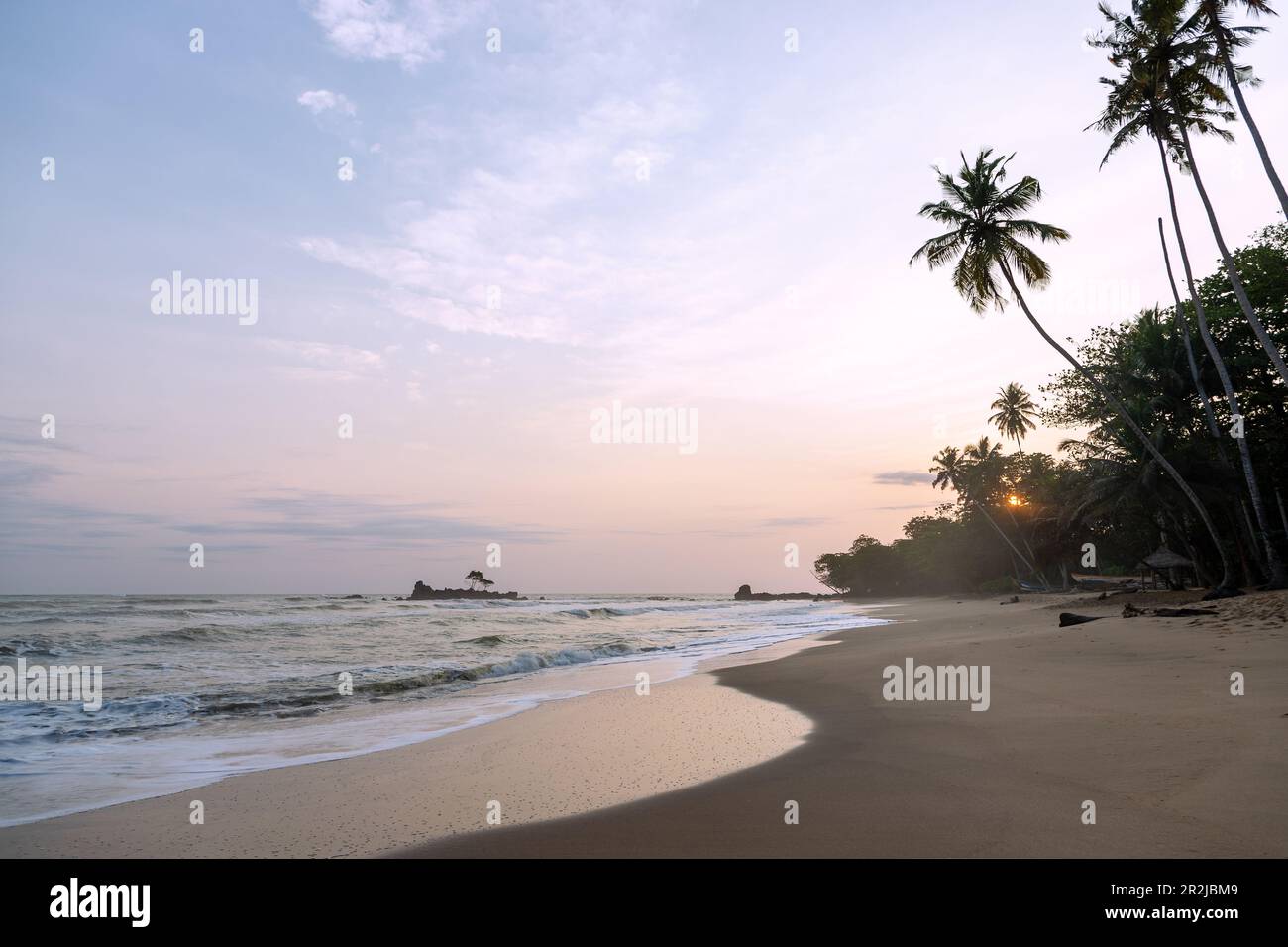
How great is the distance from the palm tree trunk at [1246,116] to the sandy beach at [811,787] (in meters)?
13.5

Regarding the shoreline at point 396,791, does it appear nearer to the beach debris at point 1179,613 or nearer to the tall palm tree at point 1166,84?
the beach debris at point 1179,613

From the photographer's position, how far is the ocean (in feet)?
25.1

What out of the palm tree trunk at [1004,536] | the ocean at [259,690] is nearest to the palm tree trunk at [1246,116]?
the ocean at [259,690]

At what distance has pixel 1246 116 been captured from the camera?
58.6 feet

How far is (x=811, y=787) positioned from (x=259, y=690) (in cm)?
1197

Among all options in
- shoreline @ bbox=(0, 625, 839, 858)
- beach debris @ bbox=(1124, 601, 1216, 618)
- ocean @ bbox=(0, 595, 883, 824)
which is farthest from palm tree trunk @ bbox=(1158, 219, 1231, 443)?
shoreline @ bbox=(0, 625, 839, 858)

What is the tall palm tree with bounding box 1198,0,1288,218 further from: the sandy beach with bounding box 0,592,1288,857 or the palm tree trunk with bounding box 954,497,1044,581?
the palm tree trunk with bounding box 954,497,1044,581

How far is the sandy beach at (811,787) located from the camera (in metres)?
4.01

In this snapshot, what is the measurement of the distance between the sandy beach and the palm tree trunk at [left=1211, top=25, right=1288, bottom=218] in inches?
533

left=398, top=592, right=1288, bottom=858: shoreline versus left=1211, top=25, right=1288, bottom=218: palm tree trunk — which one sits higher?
left=1211, top=25, right=1288, bottom=218: palm tree trunk

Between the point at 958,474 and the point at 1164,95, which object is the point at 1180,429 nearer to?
the point at 1164,95

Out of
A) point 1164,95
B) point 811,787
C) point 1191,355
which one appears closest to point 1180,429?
point 1191,355
